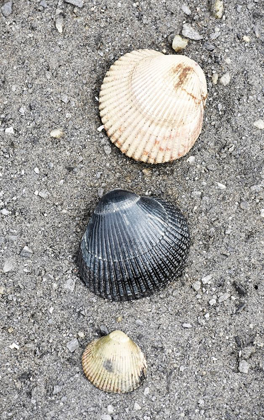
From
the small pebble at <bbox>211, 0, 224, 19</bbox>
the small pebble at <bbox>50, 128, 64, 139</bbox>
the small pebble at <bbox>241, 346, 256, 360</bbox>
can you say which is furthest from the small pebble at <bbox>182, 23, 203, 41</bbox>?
the small pebble at <bbox>241, 346, 256, 360</bbox>

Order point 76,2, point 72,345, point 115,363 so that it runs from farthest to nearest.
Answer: point 76,2, point 72,345, point 115,363

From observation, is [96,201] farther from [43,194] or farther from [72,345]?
[72,345]

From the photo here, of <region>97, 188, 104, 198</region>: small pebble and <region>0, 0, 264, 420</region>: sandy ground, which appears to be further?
<region>97, 188, 104, 198</region>: small pebble

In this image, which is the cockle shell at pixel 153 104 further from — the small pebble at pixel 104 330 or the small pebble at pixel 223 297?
the small pebble at pixel 104 330

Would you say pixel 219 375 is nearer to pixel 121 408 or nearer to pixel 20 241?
pixel 121 408

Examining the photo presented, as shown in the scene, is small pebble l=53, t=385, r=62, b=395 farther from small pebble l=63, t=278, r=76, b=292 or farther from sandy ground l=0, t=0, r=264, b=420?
small pebble l=63, t=278, r=76, b=292

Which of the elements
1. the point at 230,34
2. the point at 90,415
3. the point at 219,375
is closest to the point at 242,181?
the point at 230,34

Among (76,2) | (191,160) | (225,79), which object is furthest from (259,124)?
(76,2)
